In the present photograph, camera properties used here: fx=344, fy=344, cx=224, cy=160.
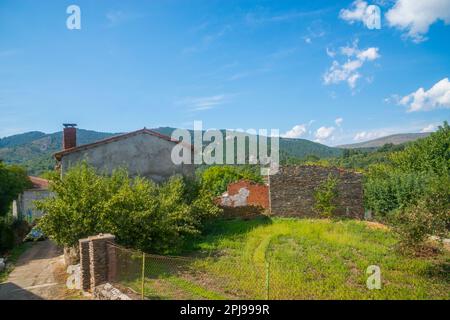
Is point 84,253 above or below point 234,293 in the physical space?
above

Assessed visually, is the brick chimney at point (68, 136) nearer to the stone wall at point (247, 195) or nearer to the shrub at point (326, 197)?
the stone wall at point (247, 195)

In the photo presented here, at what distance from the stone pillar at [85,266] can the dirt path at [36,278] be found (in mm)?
879

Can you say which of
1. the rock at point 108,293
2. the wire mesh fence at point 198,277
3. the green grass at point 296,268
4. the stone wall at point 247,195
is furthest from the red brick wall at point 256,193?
the rock at point 108,293

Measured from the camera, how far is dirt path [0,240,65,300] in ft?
35.9

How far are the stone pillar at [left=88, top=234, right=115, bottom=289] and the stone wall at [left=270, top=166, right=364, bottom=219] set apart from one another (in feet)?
44.6

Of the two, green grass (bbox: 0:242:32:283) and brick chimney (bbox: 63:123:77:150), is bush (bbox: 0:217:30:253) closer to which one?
green grass (bbox: 0:242:32:283)

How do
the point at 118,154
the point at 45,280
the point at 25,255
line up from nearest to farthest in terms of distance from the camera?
1. the point at 45,280
2. the point at 118,154
3. the point at 25,255

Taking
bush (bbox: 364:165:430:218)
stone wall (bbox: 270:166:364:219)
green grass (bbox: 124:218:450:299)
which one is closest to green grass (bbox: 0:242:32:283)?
green grass (bbox: 124:218:450:299)

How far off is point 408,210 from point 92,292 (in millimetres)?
10497

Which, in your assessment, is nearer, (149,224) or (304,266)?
(304,266)

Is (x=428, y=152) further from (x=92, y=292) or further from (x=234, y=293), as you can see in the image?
(x=92, y=292)

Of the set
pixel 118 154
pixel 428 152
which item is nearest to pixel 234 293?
pixel 118 154

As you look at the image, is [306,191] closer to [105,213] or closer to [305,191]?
[305,191]
